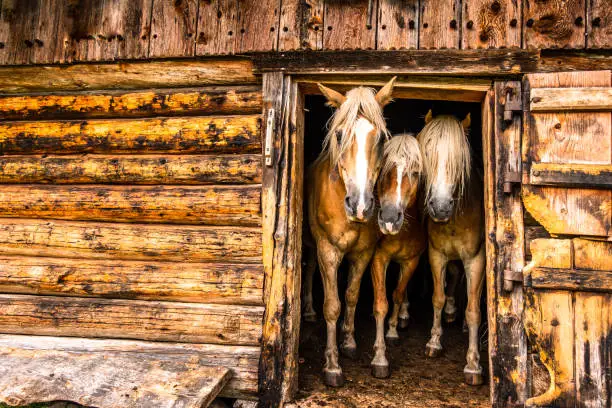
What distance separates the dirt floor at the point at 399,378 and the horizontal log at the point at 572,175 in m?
1.88

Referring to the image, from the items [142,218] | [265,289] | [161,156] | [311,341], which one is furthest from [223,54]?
[311,341]

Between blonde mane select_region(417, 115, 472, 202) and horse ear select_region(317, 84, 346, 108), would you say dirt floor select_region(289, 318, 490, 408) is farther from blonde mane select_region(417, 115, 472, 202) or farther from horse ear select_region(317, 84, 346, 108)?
horse ear select_region(317, 84, 346, 108)

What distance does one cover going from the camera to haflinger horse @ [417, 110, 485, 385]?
392cm

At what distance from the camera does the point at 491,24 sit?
139 inches

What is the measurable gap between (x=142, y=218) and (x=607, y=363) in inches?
149

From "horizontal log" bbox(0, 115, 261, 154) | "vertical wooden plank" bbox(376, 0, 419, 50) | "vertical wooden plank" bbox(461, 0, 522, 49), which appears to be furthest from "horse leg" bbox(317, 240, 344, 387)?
"vertical wooden plank" bbox(461, 0, 522, 49)

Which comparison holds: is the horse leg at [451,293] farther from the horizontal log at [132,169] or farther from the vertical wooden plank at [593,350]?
the horizontal log at [132,169]

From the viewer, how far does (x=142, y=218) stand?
4062 millimetres

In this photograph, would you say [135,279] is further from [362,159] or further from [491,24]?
[491,24]

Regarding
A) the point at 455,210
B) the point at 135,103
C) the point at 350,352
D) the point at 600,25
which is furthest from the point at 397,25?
the point at 350,352

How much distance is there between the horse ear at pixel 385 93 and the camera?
3654mm

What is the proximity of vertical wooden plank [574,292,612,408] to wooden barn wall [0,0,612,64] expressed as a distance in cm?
193

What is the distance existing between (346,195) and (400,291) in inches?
73.8

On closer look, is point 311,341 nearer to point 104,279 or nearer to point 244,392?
point 244,392
